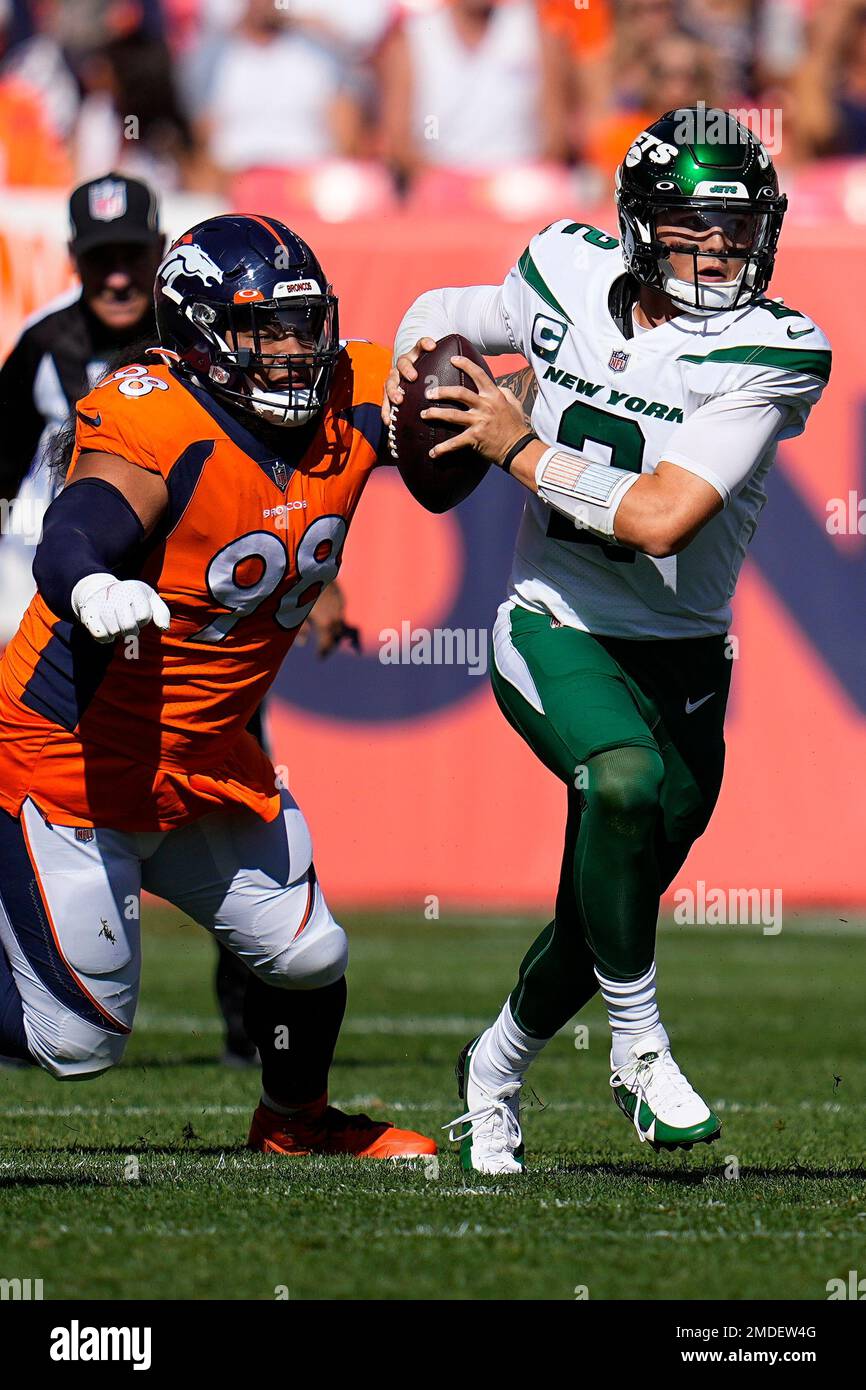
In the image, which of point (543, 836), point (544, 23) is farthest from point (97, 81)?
point (543, 836)

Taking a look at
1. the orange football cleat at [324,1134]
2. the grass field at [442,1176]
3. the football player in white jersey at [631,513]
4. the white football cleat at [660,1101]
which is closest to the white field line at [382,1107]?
the grass field at [442,1176]

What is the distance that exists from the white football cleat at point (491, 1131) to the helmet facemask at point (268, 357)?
141 centimetres

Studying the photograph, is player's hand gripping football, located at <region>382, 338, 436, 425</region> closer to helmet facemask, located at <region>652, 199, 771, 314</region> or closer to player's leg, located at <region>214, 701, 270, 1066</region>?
helmet facemask, located at <region>652, 199, 771, 314</region>

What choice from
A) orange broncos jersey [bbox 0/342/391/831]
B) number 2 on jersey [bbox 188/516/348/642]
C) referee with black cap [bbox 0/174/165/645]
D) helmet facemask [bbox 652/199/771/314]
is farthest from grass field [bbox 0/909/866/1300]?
referee with black cap [bbox 0/174/165/645]

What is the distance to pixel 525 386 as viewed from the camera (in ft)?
13.8

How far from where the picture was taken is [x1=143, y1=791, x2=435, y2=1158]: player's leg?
405 cm

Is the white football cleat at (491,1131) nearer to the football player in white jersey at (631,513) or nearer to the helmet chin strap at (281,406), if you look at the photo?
the football player in white jersey at (631,513)

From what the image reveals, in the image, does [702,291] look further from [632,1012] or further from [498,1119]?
[498,1119]

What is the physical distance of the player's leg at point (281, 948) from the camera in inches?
160

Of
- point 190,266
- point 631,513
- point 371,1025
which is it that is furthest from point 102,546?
A: point 371,1025

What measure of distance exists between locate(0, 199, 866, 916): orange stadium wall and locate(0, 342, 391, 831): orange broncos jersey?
14.6 feet

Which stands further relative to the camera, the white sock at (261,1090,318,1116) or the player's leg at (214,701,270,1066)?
the player's leg at (214,701,270,1066)

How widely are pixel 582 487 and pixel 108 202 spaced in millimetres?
2629
